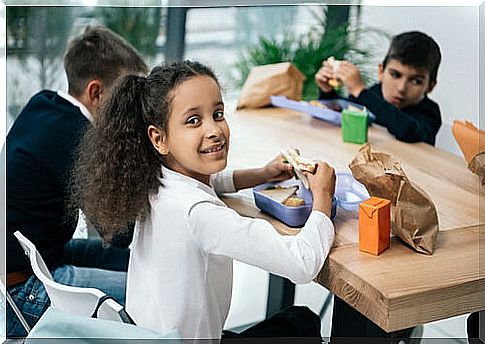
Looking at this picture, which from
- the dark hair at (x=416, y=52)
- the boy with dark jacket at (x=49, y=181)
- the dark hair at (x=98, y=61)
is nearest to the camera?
the boy with dark jacket at (x=49, y=181)

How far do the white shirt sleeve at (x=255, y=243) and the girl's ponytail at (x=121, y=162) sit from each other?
0.42ft

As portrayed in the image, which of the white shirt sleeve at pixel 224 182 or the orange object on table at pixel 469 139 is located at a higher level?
the orange object on table at pixel 469 139

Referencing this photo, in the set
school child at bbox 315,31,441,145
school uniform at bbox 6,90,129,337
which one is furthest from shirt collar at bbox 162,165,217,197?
school child at bbox 315,31,441,145

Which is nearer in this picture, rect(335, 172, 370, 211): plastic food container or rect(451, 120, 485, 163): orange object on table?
rect(335, 172, 370, 211): plastic food container

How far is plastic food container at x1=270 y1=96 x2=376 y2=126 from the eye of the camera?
2121 mm

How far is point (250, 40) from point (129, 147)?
1.92 m

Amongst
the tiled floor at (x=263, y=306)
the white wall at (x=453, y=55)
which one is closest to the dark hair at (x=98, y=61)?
the tiled floor at (x=263, y=306)

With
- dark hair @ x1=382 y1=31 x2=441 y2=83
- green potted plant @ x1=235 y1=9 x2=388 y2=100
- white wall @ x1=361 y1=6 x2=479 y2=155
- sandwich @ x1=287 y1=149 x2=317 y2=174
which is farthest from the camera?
green potted plant @ x1=235 y1=9 x2=388 y2=100

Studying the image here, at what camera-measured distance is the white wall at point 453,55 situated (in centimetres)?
259

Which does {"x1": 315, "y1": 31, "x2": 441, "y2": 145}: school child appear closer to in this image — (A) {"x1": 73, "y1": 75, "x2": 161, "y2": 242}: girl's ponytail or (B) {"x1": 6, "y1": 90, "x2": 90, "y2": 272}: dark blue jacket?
(B) {"x1": 6, "y1": 90, "x2": 90, "y2": 272}: dark blue jacket

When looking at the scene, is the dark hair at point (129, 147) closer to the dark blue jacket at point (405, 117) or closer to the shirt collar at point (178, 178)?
the shirt collar at point (178, 178)

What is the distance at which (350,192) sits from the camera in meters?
1.61

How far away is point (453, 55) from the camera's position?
2688 mm

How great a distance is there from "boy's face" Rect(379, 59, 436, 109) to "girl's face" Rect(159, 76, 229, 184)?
970 millimetres
